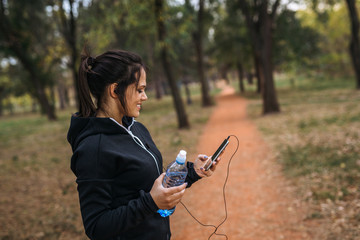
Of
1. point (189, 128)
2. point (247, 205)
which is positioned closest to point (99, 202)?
point (247, 205)

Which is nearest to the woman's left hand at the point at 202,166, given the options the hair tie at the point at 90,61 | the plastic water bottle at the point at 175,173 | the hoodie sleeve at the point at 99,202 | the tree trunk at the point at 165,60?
the plastic water bottle at the point at 175,173

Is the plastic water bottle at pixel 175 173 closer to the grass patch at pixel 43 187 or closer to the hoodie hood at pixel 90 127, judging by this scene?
the hoodie hood at pixel 90 127

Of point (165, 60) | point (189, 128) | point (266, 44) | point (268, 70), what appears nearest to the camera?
point (165, 60)

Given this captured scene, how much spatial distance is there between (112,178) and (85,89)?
0.59 metres

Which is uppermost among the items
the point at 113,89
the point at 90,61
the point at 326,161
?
the point at 90,61

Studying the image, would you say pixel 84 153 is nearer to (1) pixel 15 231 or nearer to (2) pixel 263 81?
(1) pixel 15 231

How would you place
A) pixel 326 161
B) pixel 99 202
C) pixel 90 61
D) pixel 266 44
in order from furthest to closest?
pixel 266 44 → pixel 326 161 → pixel 90 61 → pixel 99 202

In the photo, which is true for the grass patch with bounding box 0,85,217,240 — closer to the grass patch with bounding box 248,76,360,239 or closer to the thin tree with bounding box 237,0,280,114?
the grass patch with bounding box 248,76,360,239

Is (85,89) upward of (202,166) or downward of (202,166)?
upward

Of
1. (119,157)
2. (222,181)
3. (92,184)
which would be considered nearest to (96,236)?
(92,184)

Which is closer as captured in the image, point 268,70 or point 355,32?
point 268,70

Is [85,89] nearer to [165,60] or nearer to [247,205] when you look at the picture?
[247,205]

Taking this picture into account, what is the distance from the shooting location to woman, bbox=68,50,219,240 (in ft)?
4.89

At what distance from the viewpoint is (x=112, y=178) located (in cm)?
158
